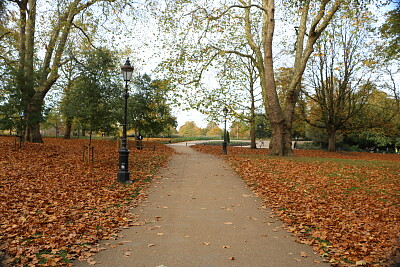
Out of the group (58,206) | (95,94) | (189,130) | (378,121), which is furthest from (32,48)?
(189,130)

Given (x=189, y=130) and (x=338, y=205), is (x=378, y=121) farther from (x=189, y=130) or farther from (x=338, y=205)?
(x=189, y=130)

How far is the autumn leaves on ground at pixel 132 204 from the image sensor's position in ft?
14.7

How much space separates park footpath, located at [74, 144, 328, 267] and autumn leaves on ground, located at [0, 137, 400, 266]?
314mm

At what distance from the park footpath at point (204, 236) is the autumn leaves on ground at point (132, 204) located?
0.31 m

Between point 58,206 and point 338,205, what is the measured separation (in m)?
6.78

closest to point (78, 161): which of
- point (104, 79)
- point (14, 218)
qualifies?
point (104, 79)

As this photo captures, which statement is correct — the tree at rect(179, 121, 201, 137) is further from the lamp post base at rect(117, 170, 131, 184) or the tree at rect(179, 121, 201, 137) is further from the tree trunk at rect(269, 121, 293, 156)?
the lamp post base at rect(117, 170, 131, 184)

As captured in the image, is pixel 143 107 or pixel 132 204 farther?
pixel 143 107

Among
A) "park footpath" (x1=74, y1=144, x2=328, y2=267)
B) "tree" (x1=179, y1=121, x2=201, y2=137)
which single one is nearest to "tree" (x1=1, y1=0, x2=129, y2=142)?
"park footpath" (x1=74, y1=144, x2=328, y2=267)

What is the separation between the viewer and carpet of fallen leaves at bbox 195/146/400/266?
4.55 meters

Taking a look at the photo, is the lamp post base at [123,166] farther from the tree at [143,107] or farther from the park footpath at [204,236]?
the tree at [143,107]

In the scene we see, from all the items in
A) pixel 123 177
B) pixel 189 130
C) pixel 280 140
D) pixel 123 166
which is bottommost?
pixel 123 177

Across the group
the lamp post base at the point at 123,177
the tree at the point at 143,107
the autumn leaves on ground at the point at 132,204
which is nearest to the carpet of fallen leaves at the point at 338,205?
the autumn leaves on ground at the point at 132,204

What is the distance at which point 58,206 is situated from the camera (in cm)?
674
